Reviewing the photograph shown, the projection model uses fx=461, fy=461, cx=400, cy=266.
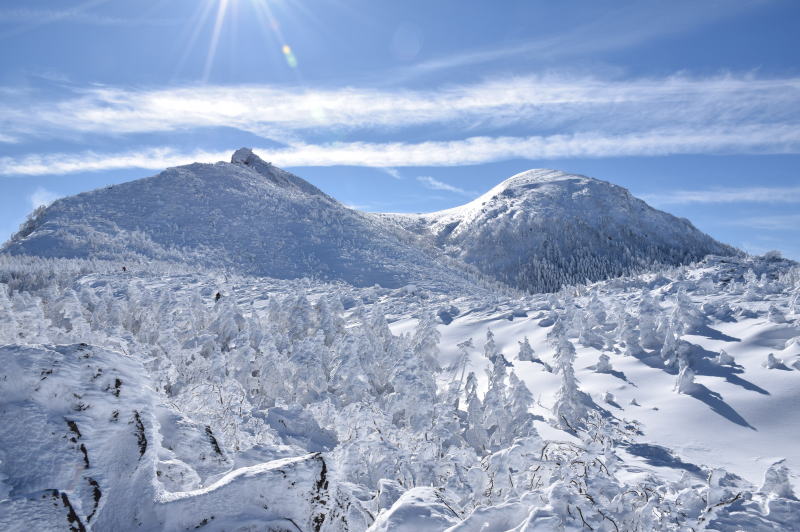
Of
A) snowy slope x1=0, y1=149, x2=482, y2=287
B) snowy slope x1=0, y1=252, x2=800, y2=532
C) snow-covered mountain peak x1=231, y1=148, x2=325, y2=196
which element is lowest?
snowy slope x1=0, y1=252, x2=800, y2=532

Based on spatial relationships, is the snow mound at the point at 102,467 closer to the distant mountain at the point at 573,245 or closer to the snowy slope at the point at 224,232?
the snowy slope at the point at 224,232

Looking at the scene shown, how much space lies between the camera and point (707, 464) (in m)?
13.7

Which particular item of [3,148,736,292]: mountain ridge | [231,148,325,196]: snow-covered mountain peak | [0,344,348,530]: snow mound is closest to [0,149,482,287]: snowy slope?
[3,148,736,292]: mountain ridge

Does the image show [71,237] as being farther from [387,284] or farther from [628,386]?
[628,386]

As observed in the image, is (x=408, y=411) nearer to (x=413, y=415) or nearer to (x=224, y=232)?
(x=413, y=415)

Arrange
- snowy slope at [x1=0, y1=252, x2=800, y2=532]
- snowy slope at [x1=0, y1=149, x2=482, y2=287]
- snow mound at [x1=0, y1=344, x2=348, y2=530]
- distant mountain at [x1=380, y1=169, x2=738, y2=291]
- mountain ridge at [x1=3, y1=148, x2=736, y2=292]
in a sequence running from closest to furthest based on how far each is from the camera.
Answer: snow mound at [x1=0, y1=344, x2=348, y2=530] → snowy slope at [x1=0, y1=252, x2=800, y2=532] → snowy slope at [x1=0, y1=149, x2=482, y2=287] → mountain ridge at [x1=3, y1=148, x2=736, y2=292] → distant mountain at [x1=380, y1=169, x2=738, y2=291]

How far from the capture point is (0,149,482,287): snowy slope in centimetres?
8769

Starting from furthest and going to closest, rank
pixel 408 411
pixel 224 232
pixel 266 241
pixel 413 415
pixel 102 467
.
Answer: pixel 224 232
pixel 266 241
pixel 408 411
pixel 413 415
pixel 102 467

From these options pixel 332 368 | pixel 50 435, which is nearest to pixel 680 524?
pixel 50 435

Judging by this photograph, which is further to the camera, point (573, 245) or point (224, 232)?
point (573, 245)

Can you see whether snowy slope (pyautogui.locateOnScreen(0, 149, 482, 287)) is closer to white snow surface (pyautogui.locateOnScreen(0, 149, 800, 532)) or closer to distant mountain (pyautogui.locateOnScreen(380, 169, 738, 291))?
white snow surface (pyautogui.locateOnScreen(0, 149, 800, 532))

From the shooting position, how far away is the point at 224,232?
106m

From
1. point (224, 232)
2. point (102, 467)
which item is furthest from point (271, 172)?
point (102, 467)

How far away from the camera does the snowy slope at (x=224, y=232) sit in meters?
87.7
